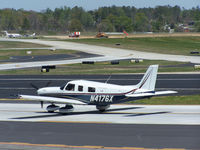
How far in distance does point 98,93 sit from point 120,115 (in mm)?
2039

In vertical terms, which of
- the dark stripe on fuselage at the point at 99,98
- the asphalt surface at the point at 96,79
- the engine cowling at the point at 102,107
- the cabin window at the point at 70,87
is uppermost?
the cabin window at the point at 70,87

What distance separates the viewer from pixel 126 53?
90375 mm

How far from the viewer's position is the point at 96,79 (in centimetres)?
4838

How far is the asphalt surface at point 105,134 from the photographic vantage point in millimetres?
18453

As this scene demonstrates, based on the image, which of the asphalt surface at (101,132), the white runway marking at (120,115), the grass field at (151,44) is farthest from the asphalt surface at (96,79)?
the grass field at (151,44)

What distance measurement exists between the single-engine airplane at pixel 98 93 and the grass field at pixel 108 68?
29.2m

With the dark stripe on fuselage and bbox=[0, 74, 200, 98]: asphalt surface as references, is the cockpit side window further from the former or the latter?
bbox=[0, 74, 200, 98]: asphalt surface

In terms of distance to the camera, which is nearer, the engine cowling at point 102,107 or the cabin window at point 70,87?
the cabin window at point 70,87

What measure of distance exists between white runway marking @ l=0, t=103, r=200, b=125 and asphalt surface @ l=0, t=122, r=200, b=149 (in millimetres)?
1549

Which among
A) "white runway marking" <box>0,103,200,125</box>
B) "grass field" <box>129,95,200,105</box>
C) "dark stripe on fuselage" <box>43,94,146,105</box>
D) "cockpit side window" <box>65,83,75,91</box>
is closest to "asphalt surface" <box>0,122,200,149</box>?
"white runway marking" <box>0,103,200,125</box>

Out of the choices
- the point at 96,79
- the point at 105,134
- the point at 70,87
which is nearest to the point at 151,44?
the point at 96,79

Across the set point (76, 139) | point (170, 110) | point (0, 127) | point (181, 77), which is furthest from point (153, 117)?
point (181, 77)

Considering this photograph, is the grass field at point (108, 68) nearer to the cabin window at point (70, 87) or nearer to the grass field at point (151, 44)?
the cabin window at point (70, 87)

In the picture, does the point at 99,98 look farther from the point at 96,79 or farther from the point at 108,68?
the point at 108,68
